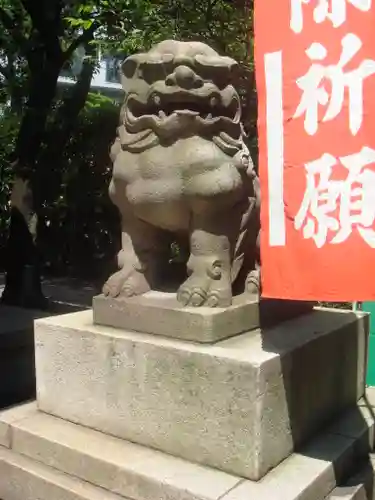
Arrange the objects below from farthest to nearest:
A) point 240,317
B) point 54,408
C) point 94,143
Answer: point 94,143 < point 54,408 < point 240,317

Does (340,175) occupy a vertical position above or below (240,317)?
above

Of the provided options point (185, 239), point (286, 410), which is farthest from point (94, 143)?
point (286, 410)

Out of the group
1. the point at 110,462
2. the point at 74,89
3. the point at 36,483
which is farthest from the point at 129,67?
the point at 74,89

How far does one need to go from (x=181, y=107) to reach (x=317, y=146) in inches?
29.8

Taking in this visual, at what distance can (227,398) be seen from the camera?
8.46ft

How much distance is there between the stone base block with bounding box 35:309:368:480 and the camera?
2561 mm

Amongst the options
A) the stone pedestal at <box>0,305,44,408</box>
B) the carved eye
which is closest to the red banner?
the carved eye

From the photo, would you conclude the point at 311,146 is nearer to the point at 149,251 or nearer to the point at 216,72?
the point at 216,72

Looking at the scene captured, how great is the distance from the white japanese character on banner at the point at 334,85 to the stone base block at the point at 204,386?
39.2 inches

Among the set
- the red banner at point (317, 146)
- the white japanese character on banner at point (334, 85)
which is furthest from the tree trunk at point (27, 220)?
the white japanese character on banner at point (334, 85)

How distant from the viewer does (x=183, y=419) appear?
2703 millimetres

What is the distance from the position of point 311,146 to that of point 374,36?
17.6 inches

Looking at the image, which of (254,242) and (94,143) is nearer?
(254,242)

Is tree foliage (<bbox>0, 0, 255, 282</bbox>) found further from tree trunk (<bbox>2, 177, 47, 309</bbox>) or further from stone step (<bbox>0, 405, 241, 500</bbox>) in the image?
stone step (<bbox>0, 405, 241, 500</bbox>)
